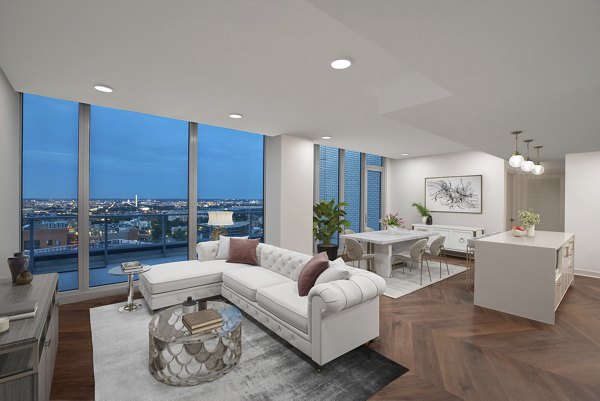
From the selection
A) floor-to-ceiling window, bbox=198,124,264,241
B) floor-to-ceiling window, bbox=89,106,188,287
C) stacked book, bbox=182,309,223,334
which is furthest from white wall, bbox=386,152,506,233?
stacked book, bbox=182,309,223,334

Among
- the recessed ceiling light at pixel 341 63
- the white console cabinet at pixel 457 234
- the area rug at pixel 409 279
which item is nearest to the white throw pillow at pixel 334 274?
the area rug at pixel 409 279

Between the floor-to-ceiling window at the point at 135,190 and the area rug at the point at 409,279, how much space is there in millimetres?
3509

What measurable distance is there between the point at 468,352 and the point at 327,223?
3.67m

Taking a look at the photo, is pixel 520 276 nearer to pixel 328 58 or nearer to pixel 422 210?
pixel 328 58

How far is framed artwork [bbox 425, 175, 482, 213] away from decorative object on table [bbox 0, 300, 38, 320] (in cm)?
758

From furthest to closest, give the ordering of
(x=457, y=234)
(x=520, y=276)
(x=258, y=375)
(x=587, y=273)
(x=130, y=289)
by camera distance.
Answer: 1. (x=457, y=234)
2. (x=587, y=273)
3. (x=130, y=289)
4. (x=520, y=276)
5. (x=258, y=375)

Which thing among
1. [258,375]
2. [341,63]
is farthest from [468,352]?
[341,63]

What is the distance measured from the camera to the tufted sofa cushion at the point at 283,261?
336 centimetres

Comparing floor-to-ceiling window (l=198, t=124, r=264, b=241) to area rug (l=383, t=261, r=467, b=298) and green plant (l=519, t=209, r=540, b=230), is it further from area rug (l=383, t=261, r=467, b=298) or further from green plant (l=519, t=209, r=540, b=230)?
green plant (l=519, t=209, r=540, b=230)

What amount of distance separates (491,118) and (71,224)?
5415mm

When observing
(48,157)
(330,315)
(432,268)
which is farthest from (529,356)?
(48,157)

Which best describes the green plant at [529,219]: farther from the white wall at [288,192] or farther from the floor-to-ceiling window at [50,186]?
the floor-to-ceiling window at [50,186]

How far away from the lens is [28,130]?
356 centimetres

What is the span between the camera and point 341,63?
237 cm
